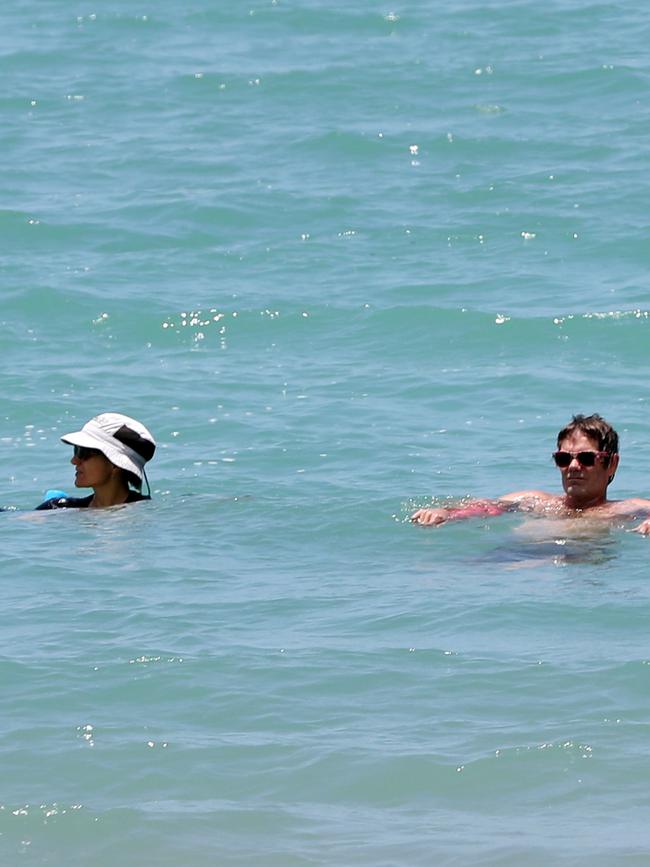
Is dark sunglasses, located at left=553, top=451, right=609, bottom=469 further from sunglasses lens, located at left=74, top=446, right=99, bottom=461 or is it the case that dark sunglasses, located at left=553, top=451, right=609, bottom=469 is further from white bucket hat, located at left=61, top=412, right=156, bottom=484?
sunglasses lens, located at left=74, top=446, right=99, bottom=461

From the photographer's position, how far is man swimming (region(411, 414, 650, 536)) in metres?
9.44

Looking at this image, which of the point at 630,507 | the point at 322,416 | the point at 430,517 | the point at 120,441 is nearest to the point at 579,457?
the point at 630,507

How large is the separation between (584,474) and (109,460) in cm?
286

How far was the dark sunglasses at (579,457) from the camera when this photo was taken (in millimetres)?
9430

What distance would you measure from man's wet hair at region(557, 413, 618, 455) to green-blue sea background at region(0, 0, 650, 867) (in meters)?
0.61

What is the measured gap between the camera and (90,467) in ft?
33.9

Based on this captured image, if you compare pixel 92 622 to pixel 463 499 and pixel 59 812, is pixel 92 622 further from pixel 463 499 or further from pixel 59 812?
pixel 463 499

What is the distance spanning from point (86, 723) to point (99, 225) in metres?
10.7

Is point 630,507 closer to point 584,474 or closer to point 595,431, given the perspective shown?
point 584,474

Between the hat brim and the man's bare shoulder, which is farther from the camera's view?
the hat brim

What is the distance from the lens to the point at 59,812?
6.08 m

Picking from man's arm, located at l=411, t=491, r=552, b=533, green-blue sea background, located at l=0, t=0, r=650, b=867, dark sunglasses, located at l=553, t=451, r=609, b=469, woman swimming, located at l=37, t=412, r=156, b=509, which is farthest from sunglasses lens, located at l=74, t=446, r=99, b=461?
dark sunglasses, located at l=553, t=451, r=609, b=469

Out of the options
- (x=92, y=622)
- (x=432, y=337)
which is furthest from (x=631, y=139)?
(x=92, y=622)

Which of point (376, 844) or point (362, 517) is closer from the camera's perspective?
point (376, 844)
